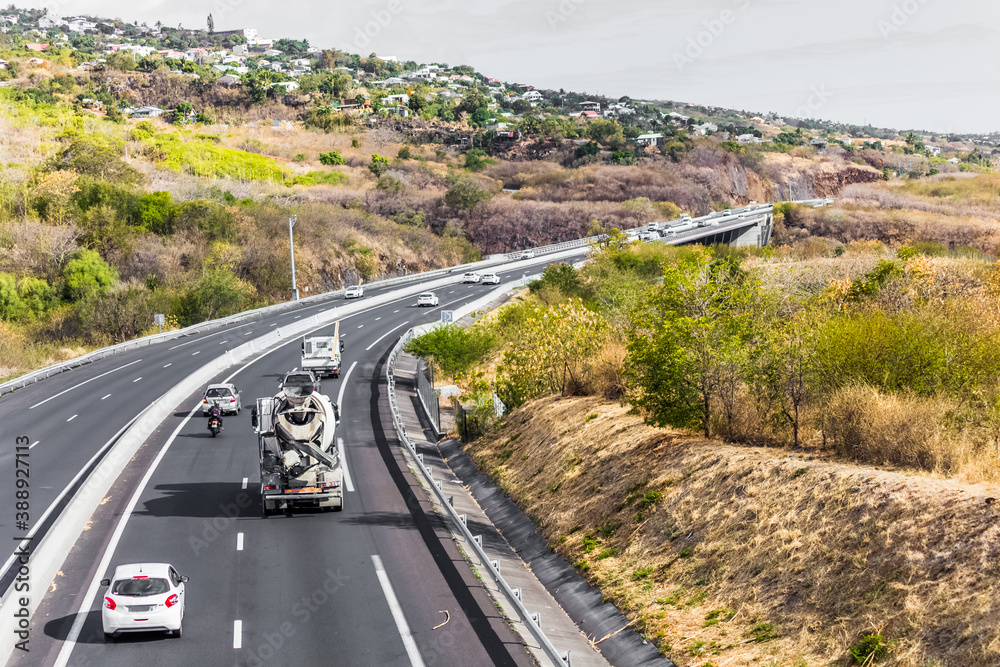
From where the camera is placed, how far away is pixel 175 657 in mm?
15203

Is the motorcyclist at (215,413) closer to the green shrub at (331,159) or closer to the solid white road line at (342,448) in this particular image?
the solid white road line at (342,448)

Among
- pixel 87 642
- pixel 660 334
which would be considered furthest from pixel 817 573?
pixel 87 642

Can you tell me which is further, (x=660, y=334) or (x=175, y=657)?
(x=660, y=334)

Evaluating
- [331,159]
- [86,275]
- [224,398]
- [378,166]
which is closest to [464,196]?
[378,166]

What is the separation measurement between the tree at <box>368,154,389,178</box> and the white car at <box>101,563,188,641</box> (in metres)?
135

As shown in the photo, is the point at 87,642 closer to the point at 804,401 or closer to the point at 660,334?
the point at 660,334

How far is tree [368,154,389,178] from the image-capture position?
490 ft

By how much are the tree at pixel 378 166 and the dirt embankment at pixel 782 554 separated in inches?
5165

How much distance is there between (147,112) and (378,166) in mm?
53149

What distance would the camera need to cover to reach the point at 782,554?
15.6 m

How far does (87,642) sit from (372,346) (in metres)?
43.2

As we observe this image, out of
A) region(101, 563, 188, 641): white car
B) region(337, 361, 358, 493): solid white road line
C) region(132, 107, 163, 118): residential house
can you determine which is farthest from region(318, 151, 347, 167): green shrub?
region(101, 563, 188, 641): white car

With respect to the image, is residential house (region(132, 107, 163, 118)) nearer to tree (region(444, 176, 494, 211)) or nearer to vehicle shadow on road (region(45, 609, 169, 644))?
tree (region(444, 176, 494, 211))

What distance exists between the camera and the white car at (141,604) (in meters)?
15.6
